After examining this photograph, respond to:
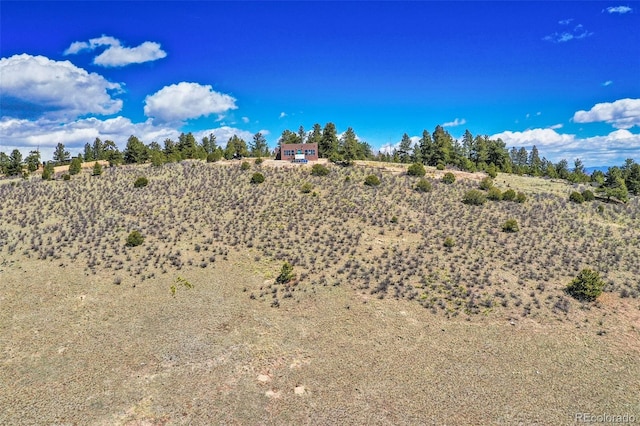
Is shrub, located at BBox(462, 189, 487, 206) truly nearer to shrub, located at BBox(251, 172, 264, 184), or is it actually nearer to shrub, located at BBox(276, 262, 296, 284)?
shrub, located at BBox(251, 172, 264, 184)

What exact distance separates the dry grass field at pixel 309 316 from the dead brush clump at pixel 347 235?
0.24 m

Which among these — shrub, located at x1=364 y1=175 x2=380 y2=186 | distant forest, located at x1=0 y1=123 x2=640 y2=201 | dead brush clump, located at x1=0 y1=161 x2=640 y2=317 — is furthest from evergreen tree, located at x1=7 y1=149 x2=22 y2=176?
shrub, located at x1=364 y1=175 x2=380 y2=186

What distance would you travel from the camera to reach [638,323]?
2153cm

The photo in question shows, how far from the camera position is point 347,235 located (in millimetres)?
35750

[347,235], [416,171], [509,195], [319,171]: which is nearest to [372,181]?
[319,171]

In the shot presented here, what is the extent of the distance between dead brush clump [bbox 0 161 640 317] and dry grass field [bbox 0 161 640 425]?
243 millimetres

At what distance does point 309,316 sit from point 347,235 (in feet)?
46.4

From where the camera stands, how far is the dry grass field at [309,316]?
1547cm

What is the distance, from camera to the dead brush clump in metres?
26.8

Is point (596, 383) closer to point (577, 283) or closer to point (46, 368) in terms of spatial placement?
point (577, 283)

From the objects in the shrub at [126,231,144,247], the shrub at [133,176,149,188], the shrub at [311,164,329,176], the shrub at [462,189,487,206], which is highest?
the shrub at [311,164,329,176]

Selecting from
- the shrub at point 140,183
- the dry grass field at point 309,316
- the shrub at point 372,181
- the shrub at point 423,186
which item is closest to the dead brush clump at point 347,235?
the dry grass field at point 309,316

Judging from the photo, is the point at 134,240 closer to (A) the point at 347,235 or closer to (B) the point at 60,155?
(A) the point at 347,235

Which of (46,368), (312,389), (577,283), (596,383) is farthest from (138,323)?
(577,283)
